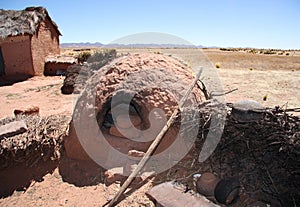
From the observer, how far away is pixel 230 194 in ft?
9.89

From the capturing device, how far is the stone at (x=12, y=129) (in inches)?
164

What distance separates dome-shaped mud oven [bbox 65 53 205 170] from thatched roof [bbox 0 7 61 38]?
9.24 metres

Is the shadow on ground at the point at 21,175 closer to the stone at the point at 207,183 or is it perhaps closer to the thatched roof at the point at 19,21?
the stone at the point at 207,183

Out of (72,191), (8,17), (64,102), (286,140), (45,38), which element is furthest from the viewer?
(45,38)

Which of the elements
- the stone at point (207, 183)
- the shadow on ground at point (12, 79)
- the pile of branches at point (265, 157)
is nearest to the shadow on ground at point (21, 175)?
the stone at point (207, 183)

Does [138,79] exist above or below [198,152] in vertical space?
above

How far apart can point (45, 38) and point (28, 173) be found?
11.1m

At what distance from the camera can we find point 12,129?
424 cm

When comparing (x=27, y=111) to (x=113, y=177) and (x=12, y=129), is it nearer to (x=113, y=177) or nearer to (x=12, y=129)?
(x=12, y=129)

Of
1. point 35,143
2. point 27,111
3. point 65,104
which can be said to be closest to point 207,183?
point 35,143

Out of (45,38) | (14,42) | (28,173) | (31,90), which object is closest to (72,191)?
(28,173)

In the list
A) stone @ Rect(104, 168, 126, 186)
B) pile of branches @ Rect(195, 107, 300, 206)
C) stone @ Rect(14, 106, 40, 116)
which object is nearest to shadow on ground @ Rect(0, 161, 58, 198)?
stone @ Rect(104, 168, 126, 186)

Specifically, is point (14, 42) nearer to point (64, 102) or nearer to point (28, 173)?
point (64, 102)

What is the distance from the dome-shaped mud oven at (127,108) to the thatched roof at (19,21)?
364 inches
